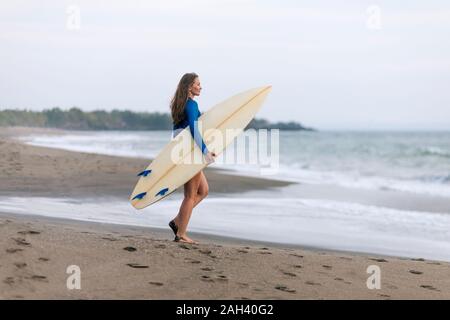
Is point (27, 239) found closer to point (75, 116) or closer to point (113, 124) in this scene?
point (75, 116)

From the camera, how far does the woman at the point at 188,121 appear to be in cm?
574

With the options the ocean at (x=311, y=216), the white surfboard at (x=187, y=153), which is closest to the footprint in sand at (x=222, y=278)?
the white surfboard at (x=187, y=153)

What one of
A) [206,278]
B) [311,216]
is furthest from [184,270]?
[311,216]

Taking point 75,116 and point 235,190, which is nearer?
point 235,190

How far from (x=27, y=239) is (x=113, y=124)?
61961 mm

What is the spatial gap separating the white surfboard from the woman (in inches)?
3.7

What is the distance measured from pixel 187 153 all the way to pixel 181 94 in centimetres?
63

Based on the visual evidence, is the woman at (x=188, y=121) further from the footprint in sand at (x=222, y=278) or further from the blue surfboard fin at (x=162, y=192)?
the footprint in sand at (x=222, y=278)

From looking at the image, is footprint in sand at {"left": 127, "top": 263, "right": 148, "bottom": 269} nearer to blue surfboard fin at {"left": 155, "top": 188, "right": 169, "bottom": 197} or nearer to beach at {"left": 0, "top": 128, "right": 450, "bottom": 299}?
beach at {"left": 0, "top": 128, "right": 450, "bottom": 299}

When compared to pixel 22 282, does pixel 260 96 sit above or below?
above

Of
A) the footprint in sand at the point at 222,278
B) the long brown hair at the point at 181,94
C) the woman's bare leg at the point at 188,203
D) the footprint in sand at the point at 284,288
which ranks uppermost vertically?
the long brown hair at the point at 181,94

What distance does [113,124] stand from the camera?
6594cm

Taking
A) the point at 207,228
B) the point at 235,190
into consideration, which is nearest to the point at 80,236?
the point at 207,228

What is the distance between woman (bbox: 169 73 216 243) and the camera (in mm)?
5742
